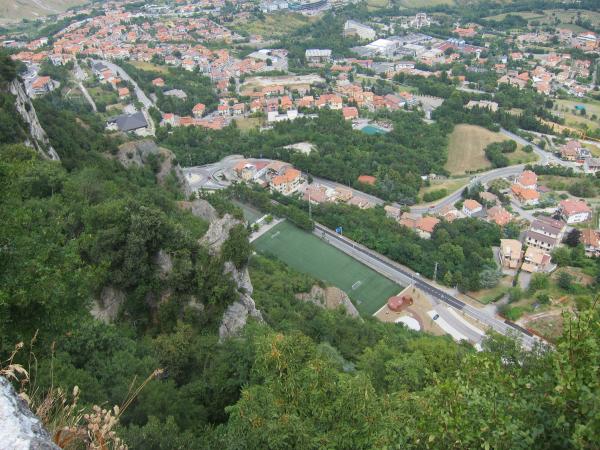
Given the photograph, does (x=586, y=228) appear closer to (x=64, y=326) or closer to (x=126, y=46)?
(x=64, y=326)

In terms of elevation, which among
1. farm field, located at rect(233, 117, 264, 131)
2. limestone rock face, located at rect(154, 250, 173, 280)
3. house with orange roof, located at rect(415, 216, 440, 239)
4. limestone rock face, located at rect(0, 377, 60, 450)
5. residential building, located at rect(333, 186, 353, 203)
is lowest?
farm field, located at rect(233, 117, 264, 131)

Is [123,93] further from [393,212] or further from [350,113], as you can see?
[393,212]

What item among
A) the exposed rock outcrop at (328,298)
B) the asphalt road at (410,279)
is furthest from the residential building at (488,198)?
the exposed rock outcrop at (328,298)

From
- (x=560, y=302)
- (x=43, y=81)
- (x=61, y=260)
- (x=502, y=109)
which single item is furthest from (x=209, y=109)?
(x=61, y=260)

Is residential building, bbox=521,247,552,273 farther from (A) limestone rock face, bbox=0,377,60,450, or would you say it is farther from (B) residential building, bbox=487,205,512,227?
(A) limestone rock face, bbox=0,377,60,450

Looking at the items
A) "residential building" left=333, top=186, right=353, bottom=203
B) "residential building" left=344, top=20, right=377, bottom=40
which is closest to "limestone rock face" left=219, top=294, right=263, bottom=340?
"residential building" left=333, top=186, right=353, bottom=203

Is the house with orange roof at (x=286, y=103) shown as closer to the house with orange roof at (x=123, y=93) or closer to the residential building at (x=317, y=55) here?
the house with orange roof at (x=123, y=93)
